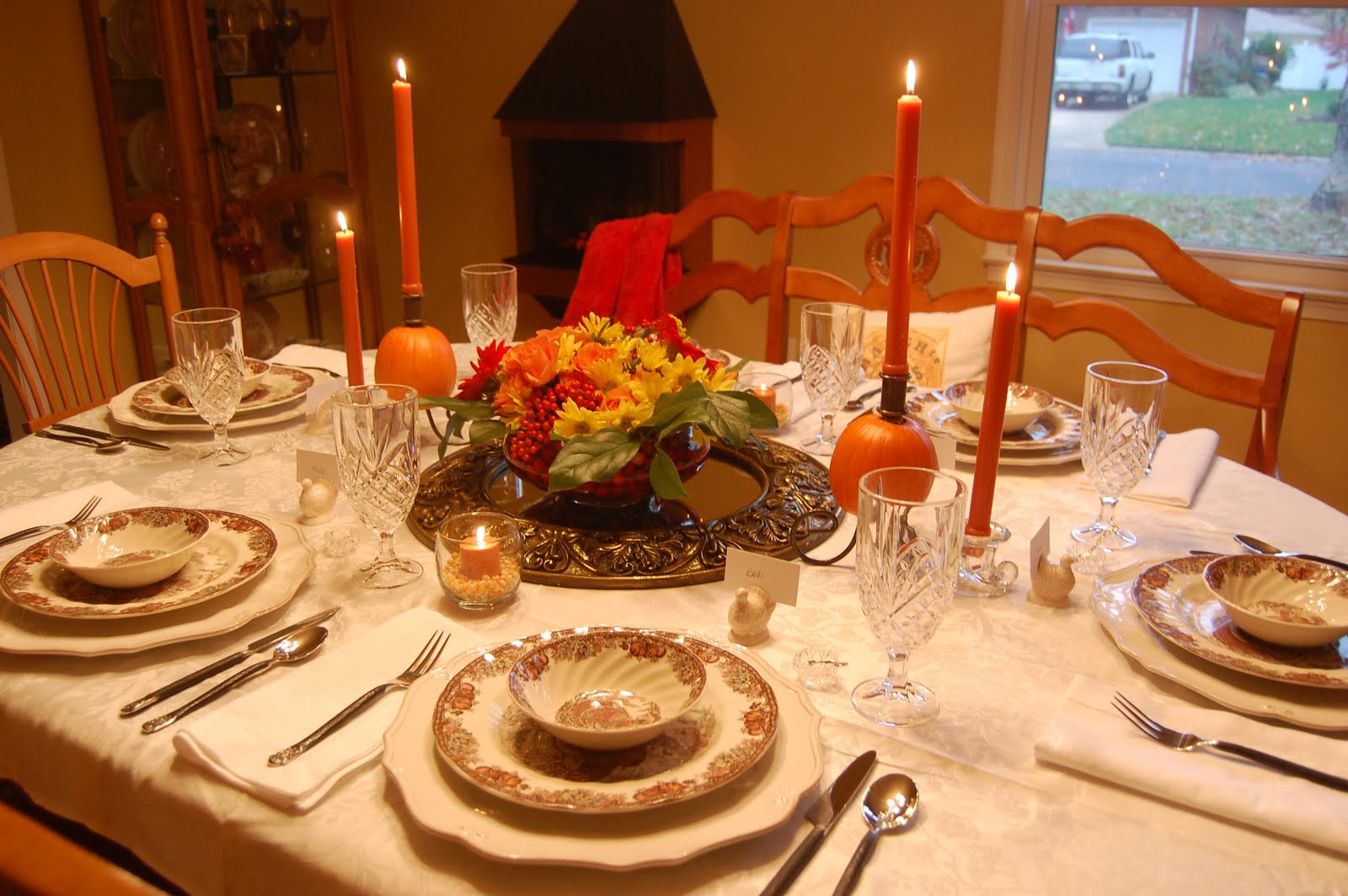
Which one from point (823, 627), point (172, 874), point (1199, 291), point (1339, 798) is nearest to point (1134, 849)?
point (1339, 798)

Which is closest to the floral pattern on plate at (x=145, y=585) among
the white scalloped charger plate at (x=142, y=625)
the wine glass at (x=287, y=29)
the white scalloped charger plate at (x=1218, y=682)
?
the white scalloped charger plate at (x=142, y=625)

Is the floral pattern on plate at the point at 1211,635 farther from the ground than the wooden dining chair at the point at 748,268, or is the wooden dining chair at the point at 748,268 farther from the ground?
the wooden dining chair at the point at 748,268

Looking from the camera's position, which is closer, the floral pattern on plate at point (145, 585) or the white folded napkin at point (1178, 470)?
the floral pattern on plate at point (145, 585)

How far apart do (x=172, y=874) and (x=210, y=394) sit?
74 cm

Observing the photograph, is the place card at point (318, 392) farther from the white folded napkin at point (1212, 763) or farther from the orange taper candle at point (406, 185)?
the white folded napkin at point (1212, 763)

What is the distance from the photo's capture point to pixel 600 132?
3281 mm

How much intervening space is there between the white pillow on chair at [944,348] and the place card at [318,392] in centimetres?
88

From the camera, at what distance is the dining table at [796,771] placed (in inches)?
27.8

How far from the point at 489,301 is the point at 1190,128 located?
77.2 inches

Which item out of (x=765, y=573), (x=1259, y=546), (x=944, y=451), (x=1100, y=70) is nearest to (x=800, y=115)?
(x=1100, y=70)

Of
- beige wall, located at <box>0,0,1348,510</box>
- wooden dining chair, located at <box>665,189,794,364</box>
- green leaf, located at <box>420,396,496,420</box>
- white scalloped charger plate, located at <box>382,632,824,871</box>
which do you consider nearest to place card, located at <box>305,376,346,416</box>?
green leaf, located at <box>420,396,496,420</box>

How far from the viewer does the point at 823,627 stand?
1.03m

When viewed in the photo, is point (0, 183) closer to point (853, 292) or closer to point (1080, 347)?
point (853, 292)

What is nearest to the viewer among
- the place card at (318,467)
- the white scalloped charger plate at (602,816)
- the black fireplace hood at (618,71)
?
the white scalloped charger plate at (602,816)
